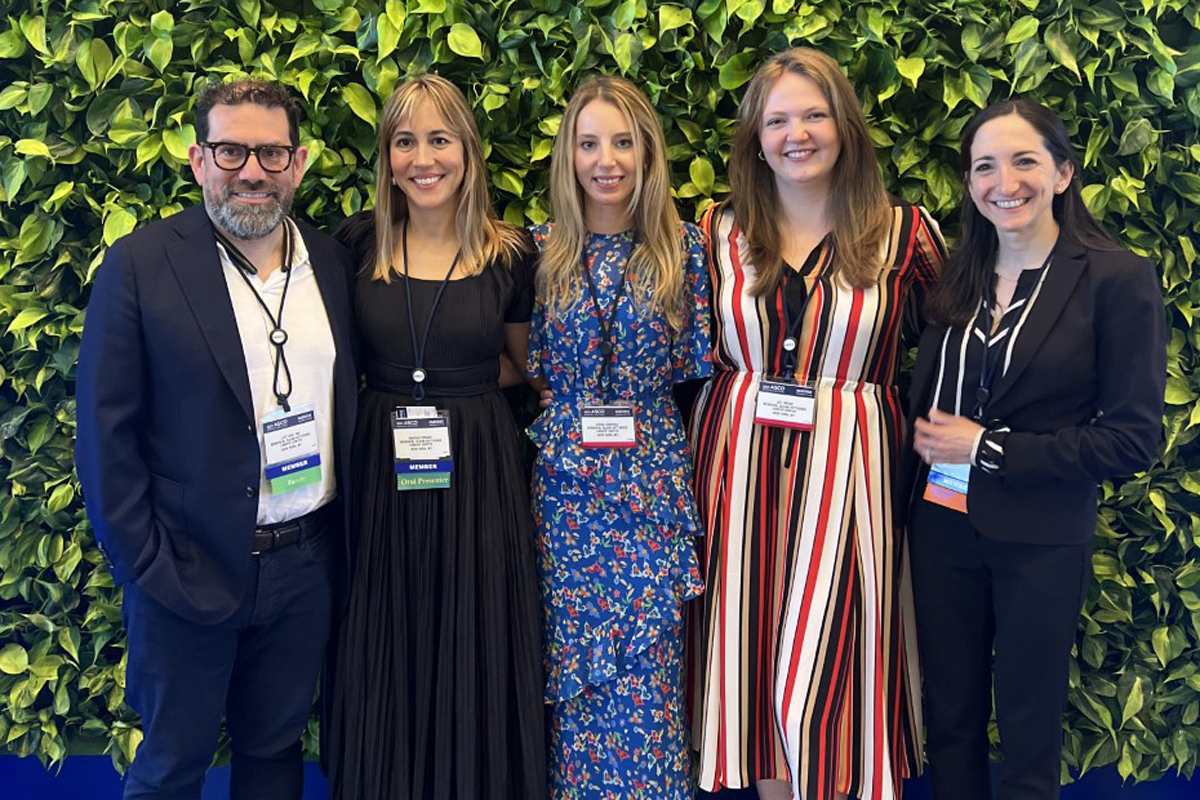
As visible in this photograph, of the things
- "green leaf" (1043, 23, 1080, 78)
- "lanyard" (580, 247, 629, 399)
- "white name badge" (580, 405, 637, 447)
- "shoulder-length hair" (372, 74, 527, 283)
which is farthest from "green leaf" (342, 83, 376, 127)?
"green leaf" (1043, 23, 1080, 78)

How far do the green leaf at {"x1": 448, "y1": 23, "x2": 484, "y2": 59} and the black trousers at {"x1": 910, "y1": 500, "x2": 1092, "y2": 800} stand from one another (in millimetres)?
1524

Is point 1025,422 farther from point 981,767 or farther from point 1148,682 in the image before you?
point 1148,682

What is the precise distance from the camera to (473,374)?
206 cm

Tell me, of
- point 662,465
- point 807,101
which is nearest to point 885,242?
point 807,101

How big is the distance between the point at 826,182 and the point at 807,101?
203 mm

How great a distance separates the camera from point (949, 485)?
1937mm

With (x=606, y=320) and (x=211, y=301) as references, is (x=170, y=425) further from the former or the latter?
(x=606, y=320)

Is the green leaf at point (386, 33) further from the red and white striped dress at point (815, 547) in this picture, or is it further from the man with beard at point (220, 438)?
the red and white striped dress at point (815, 547)

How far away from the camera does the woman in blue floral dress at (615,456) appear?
2.06 m

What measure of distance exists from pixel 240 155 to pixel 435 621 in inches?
42.4

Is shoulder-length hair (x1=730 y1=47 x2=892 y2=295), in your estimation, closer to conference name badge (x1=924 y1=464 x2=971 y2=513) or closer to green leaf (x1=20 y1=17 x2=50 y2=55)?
conference name badge (x1=924 y1=464 x2=971 y2=513)

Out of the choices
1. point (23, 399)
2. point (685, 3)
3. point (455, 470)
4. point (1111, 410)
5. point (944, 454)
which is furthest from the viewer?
point (23, 399)

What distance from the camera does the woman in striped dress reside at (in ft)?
6.66

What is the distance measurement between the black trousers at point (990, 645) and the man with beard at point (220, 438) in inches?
51.5
